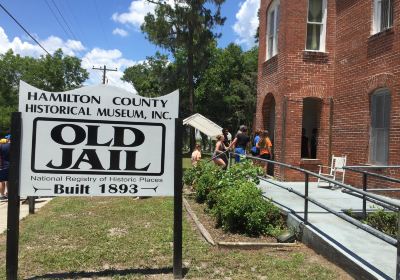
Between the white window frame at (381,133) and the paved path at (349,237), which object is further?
the white window frame at (381,133)

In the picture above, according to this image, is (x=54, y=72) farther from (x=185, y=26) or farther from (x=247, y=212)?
(x=247, y=212)

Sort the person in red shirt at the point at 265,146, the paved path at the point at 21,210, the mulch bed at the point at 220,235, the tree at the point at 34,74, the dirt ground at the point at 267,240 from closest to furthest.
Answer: the dirt ground at the point at 267,240
the mulch bed at the point at 220,235
the paved path at the point at 21,210
the person in red shirt at the point at 265,146
the tree at the point at 34,74

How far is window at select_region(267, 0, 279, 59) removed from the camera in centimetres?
1540

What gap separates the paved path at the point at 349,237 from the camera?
5402 mm

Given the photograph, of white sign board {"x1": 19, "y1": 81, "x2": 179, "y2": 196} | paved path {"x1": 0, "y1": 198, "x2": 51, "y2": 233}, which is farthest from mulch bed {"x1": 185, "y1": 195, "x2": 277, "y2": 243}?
paved path {"x1": 0, "y1": 198, "x2": 51, "y2": 233}

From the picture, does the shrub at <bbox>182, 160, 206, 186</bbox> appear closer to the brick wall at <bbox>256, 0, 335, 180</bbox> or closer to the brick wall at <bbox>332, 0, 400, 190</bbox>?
the brick wall at <bbox>256, 0, 335, 180</bbox>

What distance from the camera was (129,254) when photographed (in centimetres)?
650

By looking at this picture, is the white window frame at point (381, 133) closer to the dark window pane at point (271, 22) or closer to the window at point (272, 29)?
the window at point (272, 29)

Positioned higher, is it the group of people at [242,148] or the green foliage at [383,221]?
the group of people at [242,148]

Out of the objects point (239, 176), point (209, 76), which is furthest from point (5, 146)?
point (209, 76)

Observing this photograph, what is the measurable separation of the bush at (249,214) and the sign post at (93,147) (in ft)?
7.14

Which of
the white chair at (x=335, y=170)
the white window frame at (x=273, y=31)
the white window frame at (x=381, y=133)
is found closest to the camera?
the white window frame at (x=381, y=133)

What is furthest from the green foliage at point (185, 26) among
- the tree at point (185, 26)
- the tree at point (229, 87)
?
the tree at point (229, 87)

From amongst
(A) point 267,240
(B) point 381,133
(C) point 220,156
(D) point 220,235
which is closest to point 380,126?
(B) point 381,133
